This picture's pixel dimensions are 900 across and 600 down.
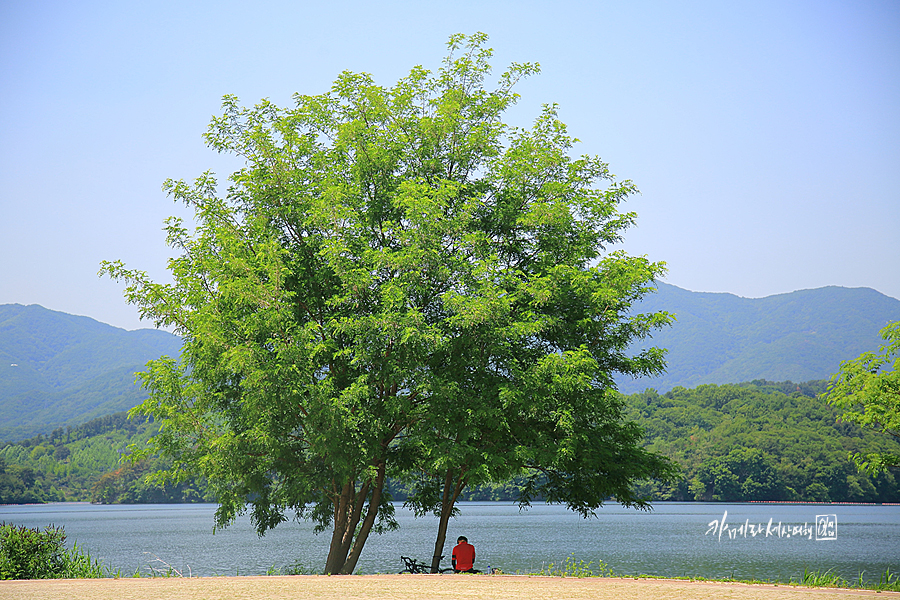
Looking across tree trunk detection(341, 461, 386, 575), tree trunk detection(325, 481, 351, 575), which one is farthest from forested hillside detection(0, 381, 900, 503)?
tree trunk detection(325, 481, 351, 575)

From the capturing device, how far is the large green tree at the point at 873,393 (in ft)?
82.3

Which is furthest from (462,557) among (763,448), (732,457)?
(763,448)

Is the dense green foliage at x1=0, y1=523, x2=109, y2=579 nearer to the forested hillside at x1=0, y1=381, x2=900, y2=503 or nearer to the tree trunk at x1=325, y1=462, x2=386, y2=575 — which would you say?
the tree trunk at x1=325, y1=462, x2=386, y2=575

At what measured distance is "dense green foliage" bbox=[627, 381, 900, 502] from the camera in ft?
355

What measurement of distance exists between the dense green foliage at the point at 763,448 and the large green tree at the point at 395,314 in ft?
283

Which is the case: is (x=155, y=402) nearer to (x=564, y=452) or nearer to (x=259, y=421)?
(x=259, y=421)

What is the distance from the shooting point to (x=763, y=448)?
114 m

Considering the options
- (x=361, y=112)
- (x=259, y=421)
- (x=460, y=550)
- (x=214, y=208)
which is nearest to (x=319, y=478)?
(x=259, y=421)

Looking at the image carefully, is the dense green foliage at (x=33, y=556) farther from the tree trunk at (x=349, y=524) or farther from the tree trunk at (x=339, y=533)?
the tree trunk at (x=349, y=524)

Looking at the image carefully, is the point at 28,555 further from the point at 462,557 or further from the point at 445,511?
the point at 445,511

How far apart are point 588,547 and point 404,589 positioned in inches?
1751

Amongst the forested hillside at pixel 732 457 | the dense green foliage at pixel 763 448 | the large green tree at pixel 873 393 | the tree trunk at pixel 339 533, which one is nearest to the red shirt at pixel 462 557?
the tree trunk at pixel 339 533

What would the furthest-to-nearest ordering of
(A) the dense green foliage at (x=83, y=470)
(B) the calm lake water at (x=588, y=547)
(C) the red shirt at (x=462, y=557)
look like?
A: (A) the dense green foliage at (x=83, y=470) < (B) the calm lake water at (x=588, y=547) < (C) the red shirt at (x=462, y=557)

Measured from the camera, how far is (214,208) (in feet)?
66.9
